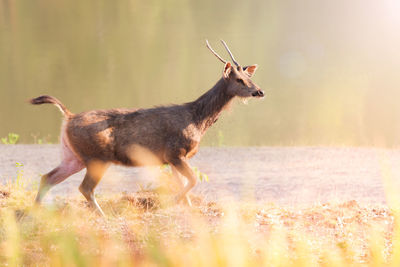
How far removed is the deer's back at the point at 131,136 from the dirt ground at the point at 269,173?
1444 millimetres

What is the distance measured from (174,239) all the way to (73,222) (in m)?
1.11

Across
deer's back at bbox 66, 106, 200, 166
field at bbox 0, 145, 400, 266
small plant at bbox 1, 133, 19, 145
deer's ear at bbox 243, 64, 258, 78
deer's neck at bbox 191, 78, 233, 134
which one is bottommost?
small plant at bbox 1, 133, 19, 145

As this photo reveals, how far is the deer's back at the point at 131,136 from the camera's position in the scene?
19.0 feet

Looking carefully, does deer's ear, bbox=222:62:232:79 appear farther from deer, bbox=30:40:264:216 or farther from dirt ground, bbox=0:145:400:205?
dirt ground, bbox=0:145:400:205

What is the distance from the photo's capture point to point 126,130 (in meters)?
5.88

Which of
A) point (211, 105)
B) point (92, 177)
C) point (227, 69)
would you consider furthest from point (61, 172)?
point (227, 69)

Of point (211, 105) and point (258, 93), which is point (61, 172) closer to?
point (211, 105)

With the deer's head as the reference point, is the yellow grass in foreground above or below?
Result: below

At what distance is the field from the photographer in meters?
4.39

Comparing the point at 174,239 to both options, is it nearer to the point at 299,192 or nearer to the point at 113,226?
the point at 113,226

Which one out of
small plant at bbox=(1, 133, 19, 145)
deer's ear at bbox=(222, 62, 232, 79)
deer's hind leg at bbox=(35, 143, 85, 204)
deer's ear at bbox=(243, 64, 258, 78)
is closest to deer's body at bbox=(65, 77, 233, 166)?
deer's ear at bbox=(222, 62, 232, 79)

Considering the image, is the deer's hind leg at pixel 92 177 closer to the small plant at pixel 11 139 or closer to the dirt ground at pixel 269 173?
the dirt ground at pixel 269 173

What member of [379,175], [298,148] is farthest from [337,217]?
[298,148]

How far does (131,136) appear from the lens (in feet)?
19.2
